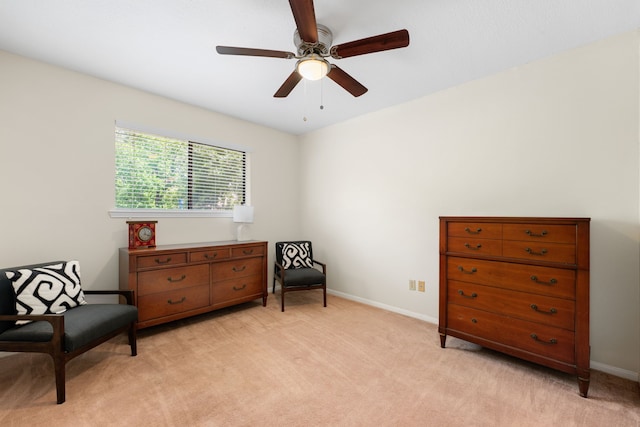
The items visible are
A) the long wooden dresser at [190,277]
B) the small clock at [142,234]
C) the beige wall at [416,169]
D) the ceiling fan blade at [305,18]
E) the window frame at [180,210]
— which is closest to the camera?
the ceiling fan blade at [305,18]

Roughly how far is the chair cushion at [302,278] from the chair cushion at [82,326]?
162 centimetres

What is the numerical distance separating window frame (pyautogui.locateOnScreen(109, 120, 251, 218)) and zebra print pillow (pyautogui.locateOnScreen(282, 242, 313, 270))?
0.93 metres

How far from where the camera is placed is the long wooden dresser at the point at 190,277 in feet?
8.73

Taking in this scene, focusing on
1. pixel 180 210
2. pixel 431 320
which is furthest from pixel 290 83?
pixel 431 320

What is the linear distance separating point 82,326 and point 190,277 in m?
1.10

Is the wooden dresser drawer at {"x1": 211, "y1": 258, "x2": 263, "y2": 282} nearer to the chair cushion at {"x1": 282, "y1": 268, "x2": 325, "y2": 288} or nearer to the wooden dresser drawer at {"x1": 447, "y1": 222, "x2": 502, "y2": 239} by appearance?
the chair cushion at {"x1": 282, "y1": 268, "x2": 325, "y2": 288}

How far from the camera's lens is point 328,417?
164cm

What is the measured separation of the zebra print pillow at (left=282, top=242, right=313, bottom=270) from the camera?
390 cm

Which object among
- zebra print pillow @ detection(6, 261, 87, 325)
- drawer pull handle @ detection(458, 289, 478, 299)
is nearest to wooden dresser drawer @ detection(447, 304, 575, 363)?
drawer pull handle @ detection(458, 289, 478, 299)

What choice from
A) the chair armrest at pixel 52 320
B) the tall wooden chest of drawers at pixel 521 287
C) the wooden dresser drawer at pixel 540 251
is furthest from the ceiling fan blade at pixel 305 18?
the chair armrest at pixel 52 320

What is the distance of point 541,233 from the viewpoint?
203 centimetres

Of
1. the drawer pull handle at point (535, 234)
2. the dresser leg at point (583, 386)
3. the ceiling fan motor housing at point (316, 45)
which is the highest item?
the ceiling fan motor housing at point (316, 45)

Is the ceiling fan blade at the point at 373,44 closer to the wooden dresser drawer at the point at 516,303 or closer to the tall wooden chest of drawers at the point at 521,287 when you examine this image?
the tall wooden chest of drawers at the point at 521,287

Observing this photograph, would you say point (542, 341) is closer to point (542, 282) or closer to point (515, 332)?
point (515, 332)
